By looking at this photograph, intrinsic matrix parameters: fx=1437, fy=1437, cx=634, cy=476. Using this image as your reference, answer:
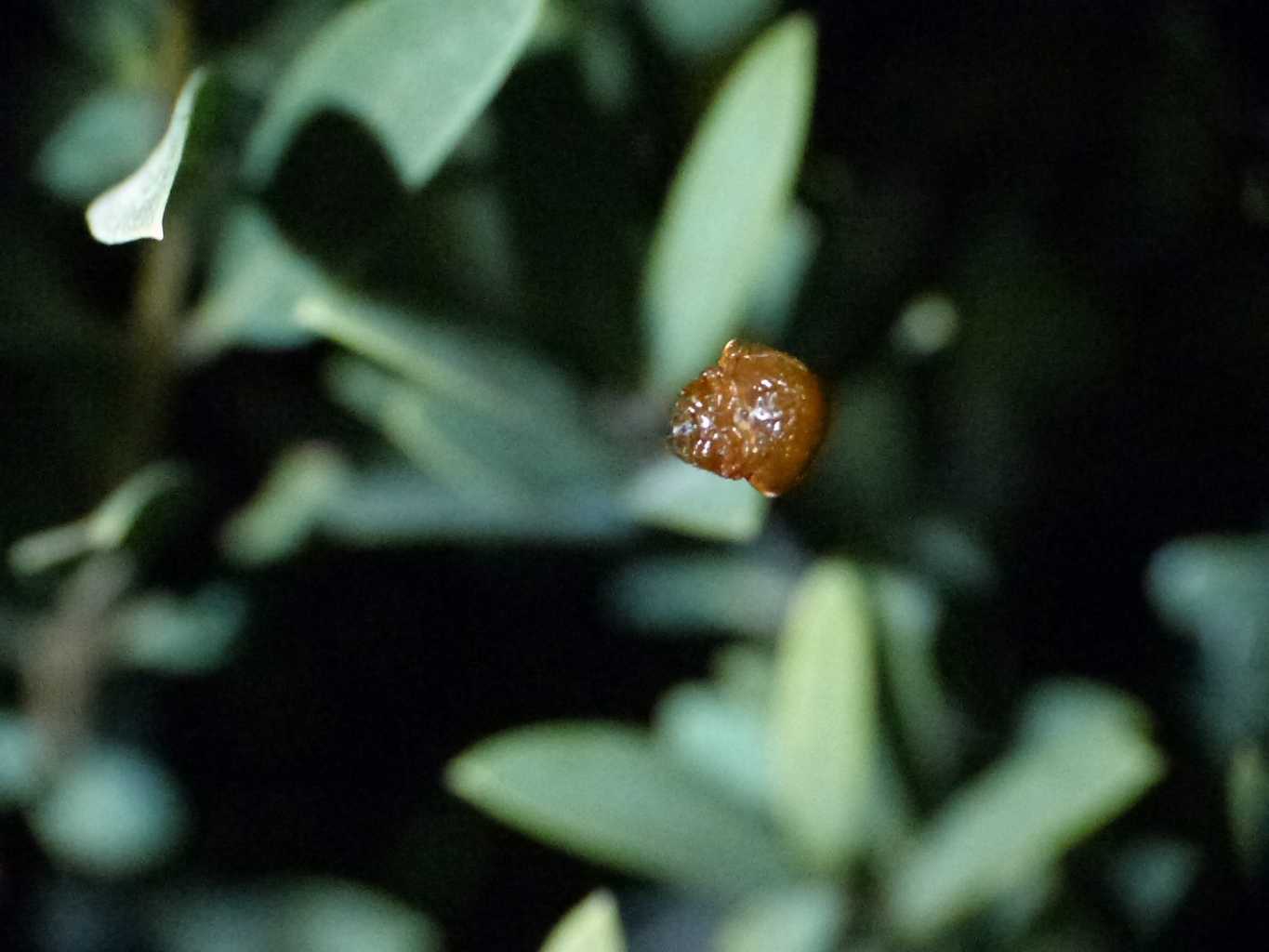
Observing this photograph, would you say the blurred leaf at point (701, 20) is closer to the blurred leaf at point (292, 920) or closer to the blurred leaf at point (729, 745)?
the blurred leaf at point (729, 745)

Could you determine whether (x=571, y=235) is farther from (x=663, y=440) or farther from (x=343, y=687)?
(x=343, y=687)

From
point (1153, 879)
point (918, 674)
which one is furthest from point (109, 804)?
point (1153, 879)

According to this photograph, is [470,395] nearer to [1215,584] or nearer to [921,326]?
[921,326]

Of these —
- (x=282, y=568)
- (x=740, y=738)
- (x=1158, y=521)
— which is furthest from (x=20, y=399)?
(x=1158, y=521)

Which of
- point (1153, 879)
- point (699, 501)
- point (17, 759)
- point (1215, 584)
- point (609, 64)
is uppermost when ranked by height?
point (609, 64)

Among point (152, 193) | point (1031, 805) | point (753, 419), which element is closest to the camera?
point (152, 193)
